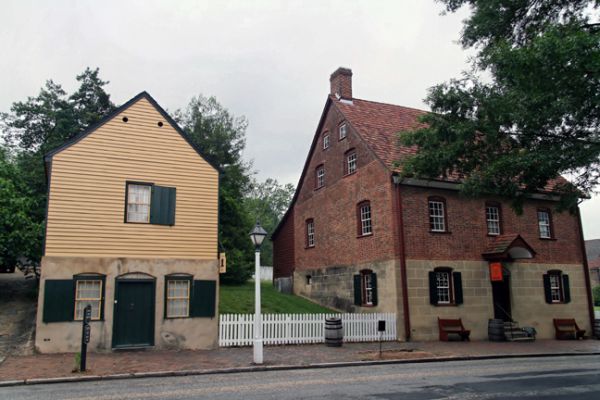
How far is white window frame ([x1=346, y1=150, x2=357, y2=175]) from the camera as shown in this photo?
76.4 feet

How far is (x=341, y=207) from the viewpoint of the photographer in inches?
941

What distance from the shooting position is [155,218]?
16.4 m

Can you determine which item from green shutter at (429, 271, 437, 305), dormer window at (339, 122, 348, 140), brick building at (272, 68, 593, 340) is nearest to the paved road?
green shutter at (429, 271, 437, 305)

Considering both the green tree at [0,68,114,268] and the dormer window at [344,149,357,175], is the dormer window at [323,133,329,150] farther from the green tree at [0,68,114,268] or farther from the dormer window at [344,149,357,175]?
the green tree at [0,68,114,268]

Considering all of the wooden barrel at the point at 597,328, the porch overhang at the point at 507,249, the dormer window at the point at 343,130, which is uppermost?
the dormer window at the point at 343,130

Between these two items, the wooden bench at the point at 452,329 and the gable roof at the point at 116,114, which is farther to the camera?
the wooden bench at the point at 452,329

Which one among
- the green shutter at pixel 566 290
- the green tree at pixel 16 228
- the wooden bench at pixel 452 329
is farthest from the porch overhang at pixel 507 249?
the green tree at pixel 16 228

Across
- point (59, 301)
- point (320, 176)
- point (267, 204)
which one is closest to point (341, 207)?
point (320, 176)

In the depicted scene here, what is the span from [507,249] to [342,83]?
38.7ft

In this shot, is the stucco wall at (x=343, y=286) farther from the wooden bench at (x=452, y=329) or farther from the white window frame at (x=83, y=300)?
the white window frame at (x=83, y=300)

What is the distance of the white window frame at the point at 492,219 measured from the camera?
22.0 m

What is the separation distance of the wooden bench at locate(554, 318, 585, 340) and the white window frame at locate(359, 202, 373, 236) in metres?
9.59

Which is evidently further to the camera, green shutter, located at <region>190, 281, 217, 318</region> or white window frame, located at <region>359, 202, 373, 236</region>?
white window frame, located at <region>359, 202, 373, 236</region>

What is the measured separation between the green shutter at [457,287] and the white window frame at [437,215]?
6.47 feet
